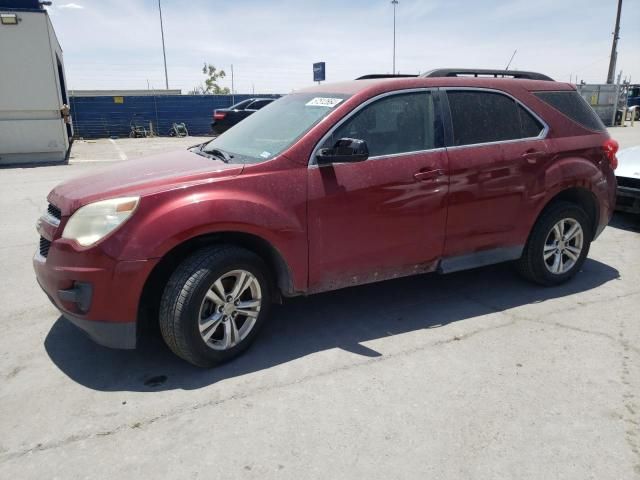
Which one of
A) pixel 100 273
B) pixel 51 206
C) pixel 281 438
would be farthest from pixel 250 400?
pixel 51 206

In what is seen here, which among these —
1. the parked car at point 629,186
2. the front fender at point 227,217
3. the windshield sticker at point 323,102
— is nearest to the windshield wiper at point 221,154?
the front fender at point 227,217

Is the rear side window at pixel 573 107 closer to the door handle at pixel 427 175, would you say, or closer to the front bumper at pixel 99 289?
the door handle at pixel 427 175

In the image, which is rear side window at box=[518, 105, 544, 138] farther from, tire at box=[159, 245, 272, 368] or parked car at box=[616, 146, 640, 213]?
parked car at box=[616, 146, 640, 213]

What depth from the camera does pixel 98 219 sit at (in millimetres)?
2975

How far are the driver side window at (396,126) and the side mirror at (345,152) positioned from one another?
0.38 ft

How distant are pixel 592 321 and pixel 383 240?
69.9 inches

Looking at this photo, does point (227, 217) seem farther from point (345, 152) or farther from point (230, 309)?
point (345, 152)

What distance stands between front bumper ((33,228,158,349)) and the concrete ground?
1.18 ft

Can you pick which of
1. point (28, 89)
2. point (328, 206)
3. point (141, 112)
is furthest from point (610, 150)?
point (141, 112)

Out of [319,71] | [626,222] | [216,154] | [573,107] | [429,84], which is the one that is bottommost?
[626,222]

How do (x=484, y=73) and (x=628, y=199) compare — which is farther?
(x=628, y=199)

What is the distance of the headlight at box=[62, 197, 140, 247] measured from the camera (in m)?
2.94

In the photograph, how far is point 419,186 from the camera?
3734 millimetres

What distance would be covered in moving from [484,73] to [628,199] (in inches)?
Answer: 128
